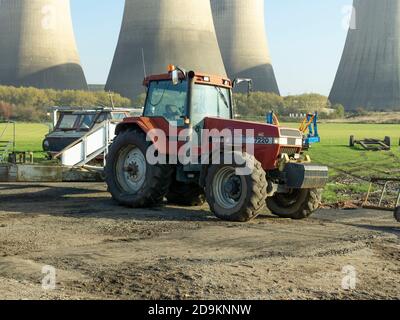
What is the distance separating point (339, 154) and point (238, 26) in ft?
96.6

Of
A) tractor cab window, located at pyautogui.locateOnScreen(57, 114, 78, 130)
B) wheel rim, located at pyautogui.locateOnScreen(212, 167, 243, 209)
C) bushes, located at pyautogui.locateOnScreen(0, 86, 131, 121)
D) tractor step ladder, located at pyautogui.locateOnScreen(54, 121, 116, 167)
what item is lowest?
wheel rim, located at pyautogui.locateOnScreen(212, 167, 243, 209)

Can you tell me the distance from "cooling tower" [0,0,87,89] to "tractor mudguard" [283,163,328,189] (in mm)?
30638

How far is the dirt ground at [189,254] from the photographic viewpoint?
3.90 metres

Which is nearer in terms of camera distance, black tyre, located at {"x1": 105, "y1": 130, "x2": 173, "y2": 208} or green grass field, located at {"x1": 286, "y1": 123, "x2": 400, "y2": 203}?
black tyre, located at {"x1": 105, "y1": 130, "x2": 173, "y2": 208}

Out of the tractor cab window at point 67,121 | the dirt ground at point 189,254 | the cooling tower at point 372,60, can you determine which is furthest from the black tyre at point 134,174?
the cooling tower at point 372,60

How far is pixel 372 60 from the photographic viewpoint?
151 feet

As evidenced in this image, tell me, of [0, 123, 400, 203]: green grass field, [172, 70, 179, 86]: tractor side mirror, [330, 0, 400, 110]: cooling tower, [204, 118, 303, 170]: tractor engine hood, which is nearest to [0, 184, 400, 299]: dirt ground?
[204, 118, 303, 170]: tractor engine hood

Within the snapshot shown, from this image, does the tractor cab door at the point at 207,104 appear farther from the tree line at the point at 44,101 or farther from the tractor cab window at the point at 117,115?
the tree line at the point at 44,101

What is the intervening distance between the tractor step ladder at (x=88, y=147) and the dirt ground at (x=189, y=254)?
2.06 meters

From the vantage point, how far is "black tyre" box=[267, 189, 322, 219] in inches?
289

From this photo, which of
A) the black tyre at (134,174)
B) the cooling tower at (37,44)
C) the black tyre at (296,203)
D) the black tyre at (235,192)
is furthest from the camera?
the cooling tower at (37,44)

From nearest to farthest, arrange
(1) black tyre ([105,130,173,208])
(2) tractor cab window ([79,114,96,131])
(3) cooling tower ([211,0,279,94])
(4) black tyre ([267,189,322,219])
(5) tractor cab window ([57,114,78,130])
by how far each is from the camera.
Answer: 1. (4) black tyre ([267,189,322,219])
2. (1) black tyre ([105,130,173,208])
3. (2) tractor cab window ([79,114,96,131])
4. (5) tractor cab window ([57,114,78,130])
5. (3) cooling tower ([211,0,279,94])

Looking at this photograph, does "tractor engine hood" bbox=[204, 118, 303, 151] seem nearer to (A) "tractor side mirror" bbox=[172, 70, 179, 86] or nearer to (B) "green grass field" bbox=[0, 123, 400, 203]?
(A) "tractor side mirror" bbox=[172, 70, 179, 86]
